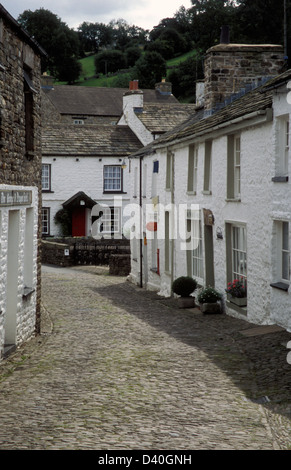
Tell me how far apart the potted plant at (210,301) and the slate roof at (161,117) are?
21590mm

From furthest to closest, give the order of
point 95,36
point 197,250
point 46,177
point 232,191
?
1. point 95,36
2. point 46,177
3. point 197,250
4. point 232,191

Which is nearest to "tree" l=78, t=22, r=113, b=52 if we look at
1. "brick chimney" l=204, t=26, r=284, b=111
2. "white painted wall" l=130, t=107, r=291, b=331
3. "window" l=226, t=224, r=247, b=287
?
"brick chimney" l=204, t=26, r=284, b=111

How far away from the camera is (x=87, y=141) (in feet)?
139

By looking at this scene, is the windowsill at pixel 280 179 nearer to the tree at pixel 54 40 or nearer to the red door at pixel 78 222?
the red door at pixel 78 222

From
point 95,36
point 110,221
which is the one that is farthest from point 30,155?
point 95,36

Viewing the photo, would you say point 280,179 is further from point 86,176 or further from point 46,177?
point 46,177

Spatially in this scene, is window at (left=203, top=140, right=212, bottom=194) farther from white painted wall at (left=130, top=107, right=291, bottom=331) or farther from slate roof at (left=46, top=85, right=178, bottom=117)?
slate roof at (left=46, top=85, right=178, bottom=117)

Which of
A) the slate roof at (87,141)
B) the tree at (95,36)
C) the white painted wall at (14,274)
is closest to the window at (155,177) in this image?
the white painted wall at (14,274)

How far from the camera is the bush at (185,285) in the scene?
1961cm

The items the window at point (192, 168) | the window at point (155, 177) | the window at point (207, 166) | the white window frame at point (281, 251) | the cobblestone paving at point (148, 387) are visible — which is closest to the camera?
the cobblestone paving at point (148, 387)

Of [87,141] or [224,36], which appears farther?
[87,141]

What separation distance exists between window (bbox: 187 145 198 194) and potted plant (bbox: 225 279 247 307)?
15.7ft

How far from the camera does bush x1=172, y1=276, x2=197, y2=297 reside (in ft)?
64.3

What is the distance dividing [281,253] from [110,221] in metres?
28.4
